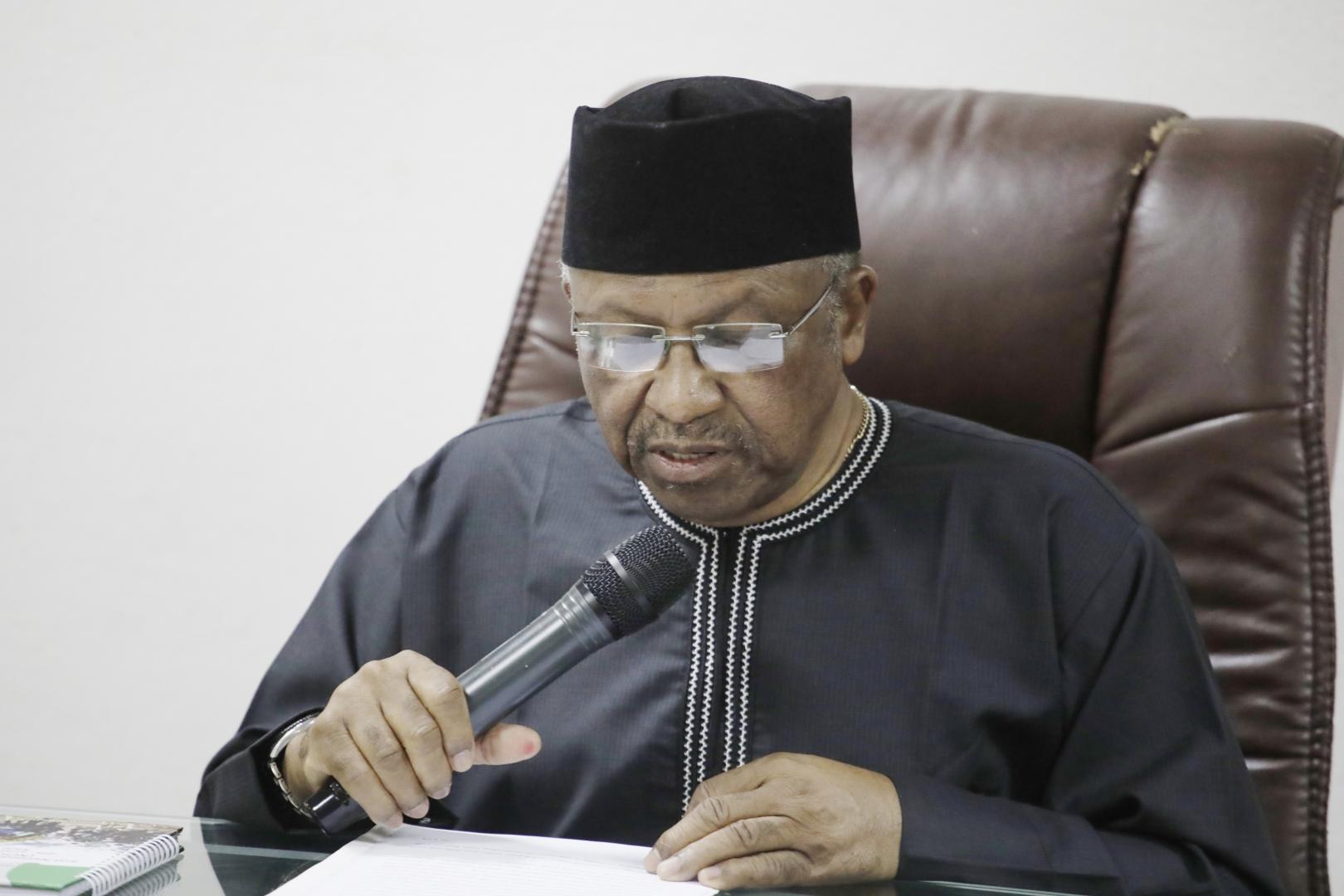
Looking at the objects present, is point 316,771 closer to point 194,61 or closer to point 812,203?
point 812,203

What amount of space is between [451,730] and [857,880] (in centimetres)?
33

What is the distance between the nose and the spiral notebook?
53 cm

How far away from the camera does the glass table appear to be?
1.06 metres

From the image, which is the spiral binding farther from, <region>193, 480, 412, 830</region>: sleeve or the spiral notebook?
<region>193, 480, 412, 830</region>: sleeve

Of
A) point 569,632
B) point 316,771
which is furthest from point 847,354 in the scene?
point 316,771

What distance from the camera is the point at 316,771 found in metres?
1.18

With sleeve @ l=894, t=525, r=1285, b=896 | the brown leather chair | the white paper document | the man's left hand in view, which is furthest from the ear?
the white paper document

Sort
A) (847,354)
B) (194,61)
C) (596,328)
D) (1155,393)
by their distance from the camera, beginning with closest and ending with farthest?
(596,328), (847,354), (1155,393), (194,61)

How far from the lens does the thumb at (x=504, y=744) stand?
3.61 ft

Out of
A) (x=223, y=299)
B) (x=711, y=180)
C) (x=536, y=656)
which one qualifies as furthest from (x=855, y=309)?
(x=223, y=299)

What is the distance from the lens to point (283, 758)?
128 cm

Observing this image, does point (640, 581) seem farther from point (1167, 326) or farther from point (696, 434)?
point (1167, 326)

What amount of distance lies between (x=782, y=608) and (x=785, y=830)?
37cm

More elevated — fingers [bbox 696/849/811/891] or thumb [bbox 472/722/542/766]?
thumb [bbox 472/722/542/766]
